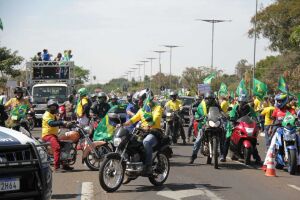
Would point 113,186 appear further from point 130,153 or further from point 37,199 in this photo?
point 37,199

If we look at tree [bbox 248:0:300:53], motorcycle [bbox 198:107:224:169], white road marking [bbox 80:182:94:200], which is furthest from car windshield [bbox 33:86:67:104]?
tree [bbox 248:0:300:53]

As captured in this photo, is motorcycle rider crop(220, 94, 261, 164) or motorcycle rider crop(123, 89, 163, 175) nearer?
motorcycle rider crop(123, 89, 163, 175)

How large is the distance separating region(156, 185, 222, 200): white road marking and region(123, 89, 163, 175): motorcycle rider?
547 millimetres

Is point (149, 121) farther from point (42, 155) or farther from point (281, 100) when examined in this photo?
point (281, 100)

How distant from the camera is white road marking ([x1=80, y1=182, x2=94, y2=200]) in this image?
948cm

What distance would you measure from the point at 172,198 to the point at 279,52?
44049mm

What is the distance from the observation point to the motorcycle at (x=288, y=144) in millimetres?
12180

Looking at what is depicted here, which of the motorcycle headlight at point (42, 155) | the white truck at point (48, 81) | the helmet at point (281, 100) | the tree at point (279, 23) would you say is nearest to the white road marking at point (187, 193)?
the motorcycle headlight at point (42, 155)

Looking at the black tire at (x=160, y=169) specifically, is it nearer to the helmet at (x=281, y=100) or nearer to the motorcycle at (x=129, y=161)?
the motorcycle at (x=129, y=161)

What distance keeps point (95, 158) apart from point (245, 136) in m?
3.66

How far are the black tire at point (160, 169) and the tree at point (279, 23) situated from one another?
38279 millimetres

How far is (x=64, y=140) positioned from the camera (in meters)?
12.6

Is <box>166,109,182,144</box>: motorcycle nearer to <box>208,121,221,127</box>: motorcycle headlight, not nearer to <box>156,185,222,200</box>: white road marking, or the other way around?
<box>208,121,221,127</box>: motorcycle headlight

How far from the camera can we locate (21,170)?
21.7 feet
